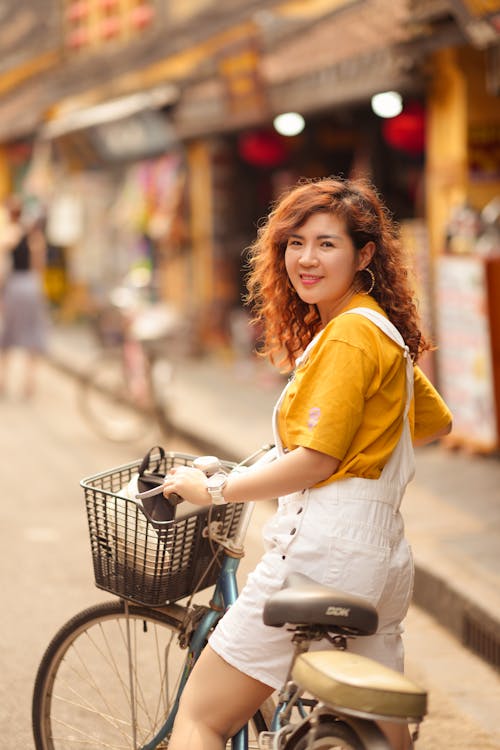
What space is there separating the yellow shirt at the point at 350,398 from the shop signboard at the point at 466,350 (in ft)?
18.4

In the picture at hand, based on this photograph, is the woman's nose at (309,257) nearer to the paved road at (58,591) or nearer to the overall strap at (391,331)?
the overall strap at (391,331)

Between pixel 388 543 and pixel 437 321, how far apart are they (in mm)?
6510

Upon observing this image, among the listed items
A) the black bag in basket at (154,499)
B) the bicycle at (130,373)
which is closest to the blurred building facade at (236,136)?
the bicycle at (130,373)

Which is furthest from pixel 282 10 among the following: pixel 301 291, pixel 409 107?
pixel 301 291

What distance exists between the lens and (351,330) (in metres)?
Result: 2.86

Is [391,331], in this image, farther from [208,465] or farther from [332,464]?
[208,465]

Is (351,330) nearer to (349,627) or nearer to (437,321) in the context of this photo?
(349,627)

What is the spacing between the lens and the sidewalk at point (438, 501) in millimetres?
5547

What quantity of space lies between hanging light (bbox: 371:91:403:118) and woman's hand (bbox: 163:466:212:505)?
7491mm

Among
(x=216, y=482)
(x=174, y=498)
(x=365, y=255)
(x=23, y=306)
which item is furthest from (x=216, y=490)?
(x=23, y=306)

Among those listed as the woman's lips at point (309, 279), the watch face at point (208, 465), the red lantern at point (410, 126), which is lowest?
the watch face at point (208, 465)

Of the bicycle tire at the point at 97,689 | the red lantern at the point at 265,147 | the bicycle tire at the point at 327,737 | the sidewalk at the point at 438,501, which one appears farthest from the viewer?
the red lantern at the point at 265,147

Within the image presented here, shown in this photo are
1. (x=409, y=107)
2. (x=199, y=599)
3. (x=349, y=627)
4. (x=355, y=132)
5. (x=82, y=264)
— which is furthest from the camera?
(x=82, y=264)

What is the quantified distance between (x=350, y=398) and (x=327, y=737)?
29.1 inches
